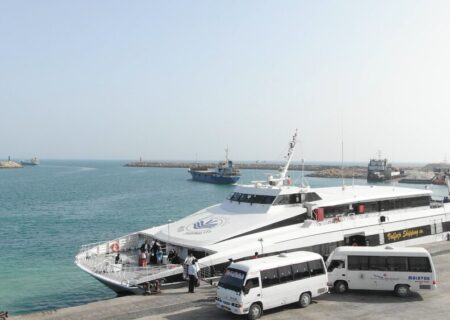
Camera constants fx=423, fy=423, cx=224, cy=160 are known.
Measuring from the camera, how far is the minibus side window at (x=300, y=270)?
14297 mm

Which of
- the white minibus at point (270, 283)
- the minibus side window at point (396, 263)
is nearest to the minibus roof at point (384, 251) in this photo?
the minibus side window at point (396, 263)

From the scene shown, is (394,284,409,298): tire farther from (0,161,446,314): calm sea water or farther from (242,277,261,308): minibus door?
(0,161,446,314): calm sea water

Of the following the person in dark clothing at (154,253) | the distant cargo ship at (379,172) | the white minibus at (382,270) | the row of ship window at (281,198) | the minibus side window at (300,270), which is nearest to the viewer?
the minibus side window at (300,270)

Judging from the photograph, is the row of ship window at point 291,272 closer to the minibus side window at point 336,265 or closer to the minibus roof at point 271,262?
the minibus roof at point 271,262

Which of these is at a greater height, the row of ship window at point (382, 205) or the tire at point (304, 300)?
the row of ship window at point (382, 205)

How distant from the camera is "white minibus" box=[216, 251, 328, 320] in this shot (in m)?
13.1

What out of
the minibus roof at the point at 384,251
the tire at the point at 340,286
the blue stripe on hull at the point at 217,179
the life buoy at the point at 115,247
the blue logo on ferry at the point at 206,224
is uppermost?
the blue logo on ferry at the point at 206,224

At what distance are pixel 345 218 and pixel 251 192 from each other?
16.5 feet

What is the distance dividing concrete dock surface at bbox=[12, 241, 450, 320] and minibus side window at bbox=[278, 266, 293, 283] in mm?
1078

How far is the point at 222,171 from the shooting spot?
123500 mm

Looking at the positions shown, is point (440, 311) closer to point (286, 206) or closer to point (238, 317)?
point (238, 317)

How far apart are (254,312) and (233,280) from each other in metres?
1.15

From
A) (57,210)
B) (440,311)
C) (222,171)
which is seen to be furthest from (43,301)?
(222,171)

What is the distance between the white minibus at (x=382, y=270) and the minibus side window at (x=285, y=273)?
278 cm
